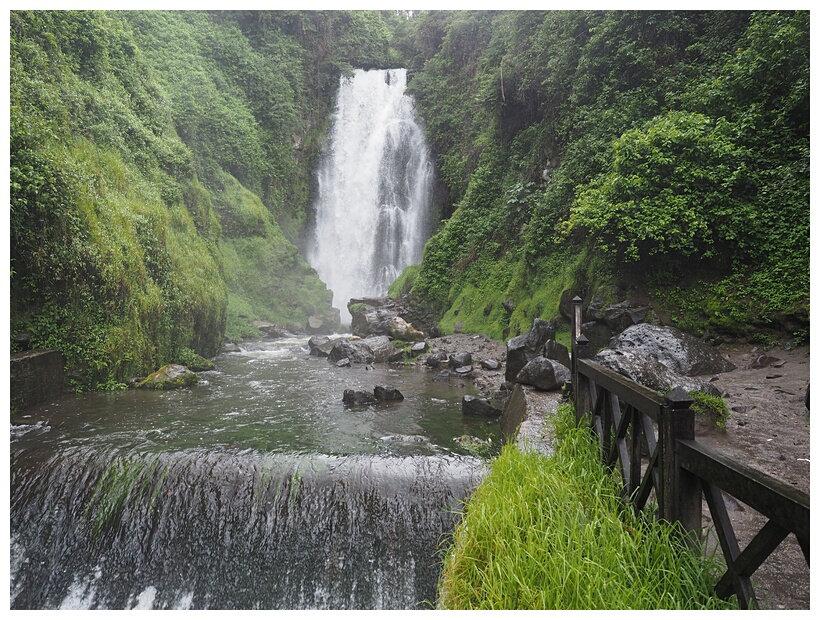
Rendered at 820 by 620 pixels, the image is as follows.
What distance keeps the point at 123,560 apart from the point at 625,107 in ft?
44.7

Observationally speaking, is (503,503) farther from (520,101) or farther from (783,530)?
(520,101)

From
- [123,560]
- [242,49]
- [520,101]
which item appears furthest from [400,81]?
[123,560]

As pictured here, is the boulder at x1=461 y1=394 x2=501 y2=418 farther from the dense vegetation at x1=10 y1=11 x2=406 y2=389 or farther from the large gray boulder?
the dense vegetation at x1=10 y1=11 x2=406 y2=389

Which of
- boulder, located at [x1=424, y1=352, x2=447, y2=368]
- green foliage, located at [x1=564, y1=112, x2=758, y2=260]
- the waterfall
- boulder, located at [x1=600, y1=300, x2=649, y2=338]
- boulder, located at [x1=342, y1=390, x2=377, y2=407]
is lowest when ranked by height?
the waterfall

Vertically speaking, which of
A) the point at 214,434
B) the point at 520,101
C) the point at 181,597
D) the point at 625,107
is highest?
the point at 520,101

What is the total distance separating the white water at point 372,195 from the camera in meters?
26.8

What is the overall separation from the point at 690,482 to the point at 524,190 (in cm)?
1447

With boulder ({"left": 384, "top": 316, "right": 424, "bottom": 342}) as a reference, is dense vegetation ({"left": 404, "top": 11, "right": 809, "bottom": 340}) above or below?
above

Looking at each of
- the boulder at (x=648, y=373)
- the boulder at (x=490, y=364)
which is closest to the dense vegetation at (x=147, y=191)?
the boulder at (x=490, y=364)

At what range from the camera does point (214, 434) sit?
22.1ft

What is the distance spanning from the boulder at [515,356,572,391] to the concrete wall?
800cm

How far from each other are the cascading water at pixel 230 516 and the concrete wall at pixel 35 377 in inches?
42.8

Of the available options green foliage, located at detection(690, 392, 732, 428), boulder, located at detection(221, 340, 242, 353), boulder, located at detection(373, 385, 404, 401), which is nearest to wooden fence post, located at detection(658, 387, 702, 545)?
green foliage, located at detection(690, 392, 732, 428)

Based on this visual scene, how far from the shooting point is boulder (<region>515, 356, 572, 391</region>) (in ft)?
25.2
